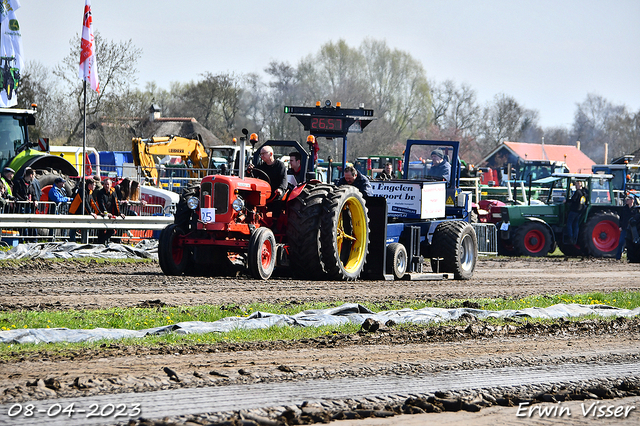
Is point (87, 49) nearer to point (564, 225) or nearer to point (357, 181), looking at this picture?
point (357, 181)

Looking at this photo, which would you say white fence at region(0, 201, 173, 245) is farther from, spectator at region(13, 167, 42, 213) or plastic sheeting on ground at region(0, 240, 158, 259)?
plastic sheeting on ground at region(0, 240, 158, 259)

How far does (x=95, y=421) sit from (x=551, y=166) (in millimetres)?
36204

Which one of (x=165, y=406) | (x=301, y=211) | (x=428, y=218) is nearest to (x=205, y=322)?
(x=165, y=406)

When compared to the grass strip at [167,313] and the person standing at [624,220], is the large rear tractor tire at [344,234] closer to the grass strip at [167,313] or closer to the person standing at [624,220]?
the grass strip at [167,313]

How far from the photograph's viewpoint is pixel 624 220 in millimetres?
22922

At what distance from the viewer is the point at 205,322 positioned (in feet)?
24.9

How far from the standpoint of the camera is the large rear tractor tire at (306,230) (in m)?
11.9

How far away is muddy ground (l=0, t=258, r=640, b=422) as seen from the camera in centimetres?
526

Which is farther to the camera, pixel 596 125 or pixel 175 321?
pixel 596 125

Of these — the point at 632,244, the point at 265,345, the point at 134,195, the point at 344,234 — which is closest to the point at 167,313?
the point at 265,345

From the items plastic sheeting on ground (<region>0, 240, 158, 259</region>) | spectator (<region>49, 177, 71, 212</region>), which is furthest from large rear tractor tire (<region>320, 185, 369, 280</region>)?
spectator (<region>49, 177, 71, 212</region>)

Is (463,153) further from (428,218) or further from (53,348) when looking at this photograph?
(53,348)

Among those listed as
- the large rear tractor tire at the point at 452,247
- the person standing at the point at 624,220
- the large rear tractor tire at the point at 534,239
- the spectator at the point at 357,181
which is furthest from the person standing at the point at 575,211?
the spectator at the point at 357,181

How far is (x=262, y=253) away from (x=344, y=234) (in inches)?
67.8
